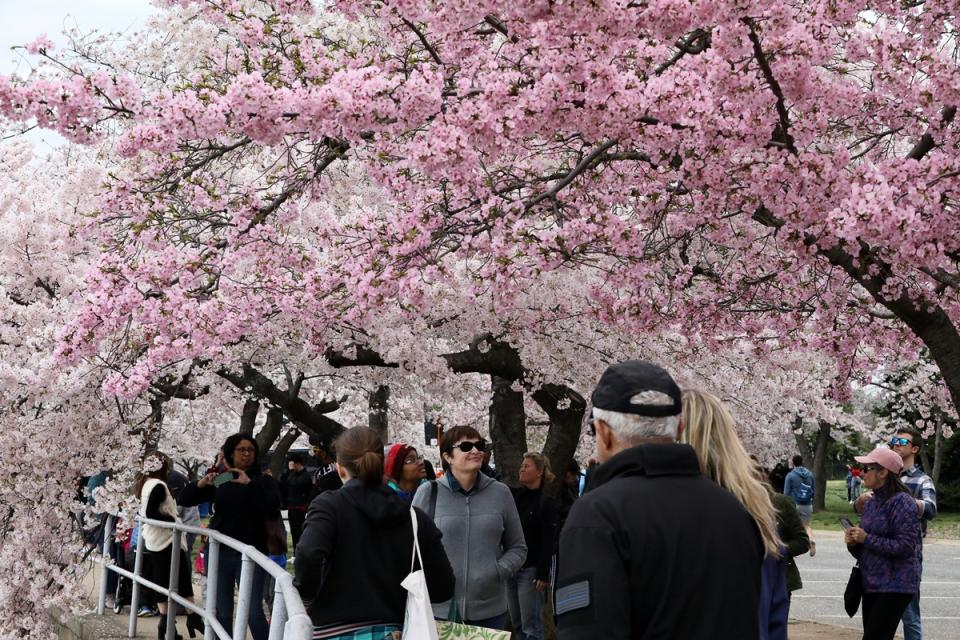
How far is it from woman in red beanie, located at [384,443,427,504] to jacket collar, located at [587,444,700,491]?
339 centimetres

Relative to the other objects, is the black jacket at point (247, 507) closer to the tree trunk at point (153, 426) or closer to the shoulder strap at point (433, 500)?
the shoulder strap at point (433, 500)

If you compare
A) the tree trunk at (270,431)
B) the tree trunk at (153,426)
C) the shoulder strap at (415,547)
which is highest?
the tree trunk at (270,431)

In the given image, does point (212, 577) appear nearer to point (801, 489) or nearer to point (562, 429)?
point (562, 429)

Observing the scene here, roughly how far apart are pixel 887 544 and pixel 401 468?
3.07 m

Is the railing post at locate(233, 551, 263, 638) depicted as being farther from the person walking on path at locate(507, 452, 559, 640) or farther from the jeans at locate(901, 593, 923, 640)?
the jeans at locate(901, 593, 923, 640)

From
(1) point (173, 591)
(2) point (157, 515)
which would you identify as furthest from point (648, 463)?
(2) point (157, 515)

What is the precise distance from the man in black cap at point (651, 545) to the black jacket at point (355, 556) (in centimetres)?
221

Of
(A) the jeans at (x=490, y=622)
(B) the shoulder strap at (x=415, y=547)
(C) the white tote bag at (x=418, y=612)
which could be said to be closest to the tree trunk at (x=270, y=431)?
(A) the jeans at (x=490, y=622)

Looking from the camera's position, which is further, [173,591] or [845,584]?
[845,584]

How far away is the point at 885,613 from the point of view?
25.4 feet

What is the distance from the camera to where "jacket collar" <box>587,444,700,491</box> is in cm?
286

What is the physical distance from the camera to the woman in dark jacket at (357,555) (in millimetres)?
4930

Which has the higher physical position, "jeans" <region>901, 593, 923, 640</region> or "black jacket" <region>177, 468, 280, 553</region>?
"black jacket" <region>177, 468, 280, 553</region>

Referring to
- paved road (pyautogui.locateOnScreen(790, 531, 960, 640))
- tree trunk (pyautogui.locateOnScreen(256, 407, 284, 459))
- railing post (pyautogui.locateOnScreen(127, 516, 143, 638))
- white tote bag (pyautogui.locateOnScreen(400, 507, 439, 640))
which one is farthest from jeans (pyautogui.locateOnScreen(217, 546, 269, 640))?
tree trunk (pyautogui.locateOnScreen(256, 407, 284, 459))
